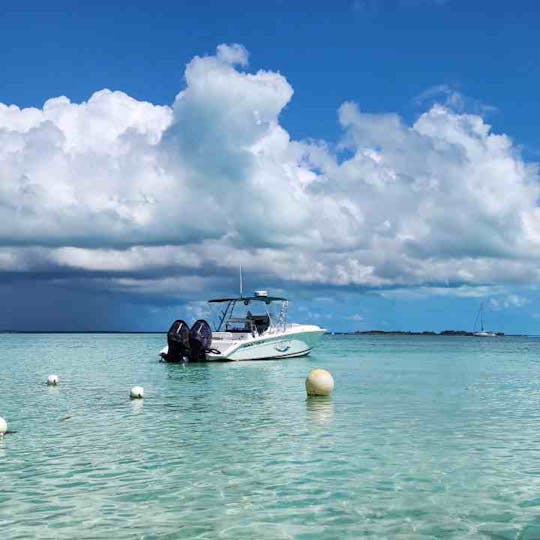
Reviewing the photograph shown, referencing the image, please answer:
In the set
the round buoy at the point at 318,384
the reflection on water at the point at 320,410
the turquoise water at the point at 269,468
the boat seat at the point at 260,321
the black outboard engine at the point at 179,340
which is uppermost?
the boat seat at the point at 260,321

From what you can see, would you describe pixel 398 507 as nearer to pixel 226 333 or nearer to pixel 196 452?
pixel 196 452

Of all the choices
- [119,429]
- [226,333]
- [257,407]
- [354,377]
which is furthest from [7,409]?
[226,333]

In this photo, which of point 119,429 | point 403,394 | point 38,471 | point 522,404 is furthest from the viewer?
point 403,394

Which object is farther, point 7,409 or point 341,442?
point 7,409

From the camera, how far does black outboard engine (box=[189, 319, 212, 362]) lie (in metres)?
45.2

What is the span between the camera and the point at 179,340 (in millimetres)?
45500

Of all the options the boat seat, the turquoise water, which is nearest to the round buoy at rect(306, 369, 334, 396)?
the turquoise water

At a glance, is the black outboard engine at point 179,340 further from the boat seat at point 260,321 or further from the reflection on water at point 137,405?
the reflection on water at point 137,405

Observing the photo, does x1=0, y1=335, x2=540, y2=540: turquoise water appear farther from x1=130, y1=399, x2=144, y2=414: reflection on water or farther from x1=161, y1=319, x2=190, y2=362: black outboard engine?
x1=161, y1=319, x2=190, y2=362: black outboard engine

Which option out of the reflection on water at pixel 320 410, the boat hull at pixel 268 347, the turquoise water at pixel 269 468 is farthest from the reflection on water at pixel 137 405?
the boat hull at pixel 268 347

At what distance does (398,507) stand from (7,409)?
16735 mm

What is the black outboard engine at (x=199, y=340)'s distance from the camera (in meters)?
45.2

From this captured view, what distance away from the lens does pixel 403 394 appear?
28.8 m

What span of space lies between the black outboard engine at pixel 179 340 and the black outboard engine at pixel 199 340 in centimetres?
31
